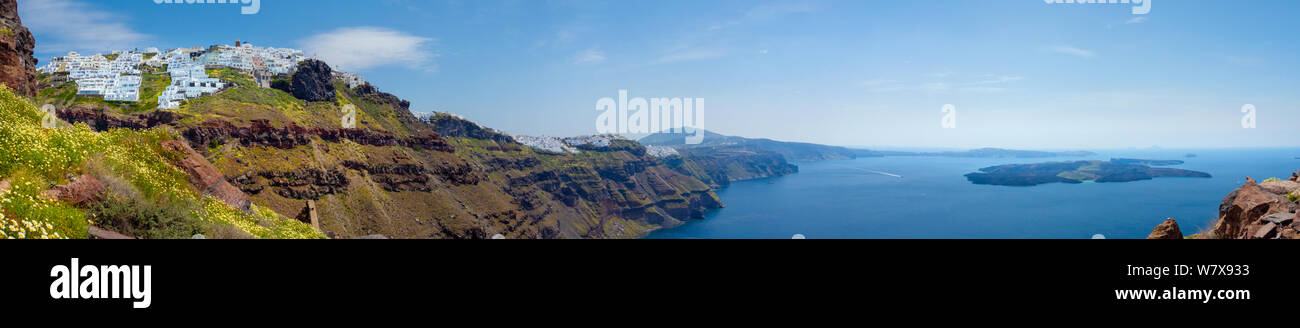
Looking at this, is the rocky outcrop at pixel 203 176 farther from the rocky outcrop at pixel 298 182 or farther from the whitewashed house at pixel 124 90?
Answer: the whitewashed house at pixel 124 90

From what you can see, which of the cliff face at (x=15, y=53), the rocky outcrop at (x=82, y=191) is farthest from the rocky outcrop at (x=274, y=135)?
the rocky outcrop at (x=82, y=191)

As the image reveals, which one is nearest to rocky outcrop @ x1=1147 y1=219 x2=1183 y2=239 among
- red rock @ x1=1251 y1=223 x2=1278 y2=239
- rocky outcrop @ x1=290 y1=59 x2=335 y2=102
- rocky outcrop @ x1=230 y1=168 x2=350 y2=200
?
red rock @ x1=1251 y1=223 x2=1278 y2=239

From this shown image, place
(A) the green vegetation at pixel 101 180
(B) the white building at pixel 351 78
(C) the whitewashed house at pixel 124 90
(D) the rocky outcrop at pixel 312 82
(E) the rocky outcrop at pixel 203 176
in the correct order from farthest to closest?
(B) the white building at pixel 351 78, (D) the rocky outcrop at pixel 312 82, (C) the whitewashed house at pixel 124 90, (E) the rocky outcrop at pixel 203 176, (A) the green vegetation at pixel 101 180

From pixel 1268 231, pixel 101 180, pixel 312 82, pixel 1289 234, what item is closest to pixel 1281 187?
pixel 1268 231

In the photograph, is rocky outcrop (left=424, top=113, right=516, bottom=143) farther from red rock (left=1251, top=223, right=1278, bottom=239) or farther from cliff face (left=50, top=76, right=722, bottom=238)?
red rock (left=1251, top=223, right=1278, bottom=239)

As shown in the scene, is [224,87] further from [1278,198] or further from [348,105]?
[1278,198]

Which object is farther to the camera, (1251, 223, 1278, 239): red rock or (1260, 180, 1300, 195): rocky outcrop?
(1260, 180, 1300, 195): rocky outcrop

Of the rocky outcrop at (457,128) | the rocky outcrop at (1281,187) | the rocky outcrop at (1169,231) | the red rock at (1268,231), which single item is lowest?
the rocky outcrop at (1169,231)
